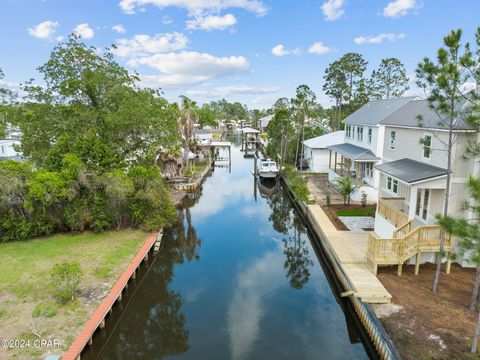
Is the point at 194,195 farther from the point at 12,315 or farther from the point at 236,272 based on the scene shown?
the point at 12,315

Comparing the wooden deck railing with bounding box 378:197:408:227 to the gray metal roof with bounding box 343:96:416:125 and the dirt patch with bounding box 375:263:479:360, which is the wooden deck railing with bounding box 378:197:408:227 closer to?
the dirt patch with bounding box 375:263:479:360

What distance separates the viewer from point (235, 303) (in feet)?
45.8

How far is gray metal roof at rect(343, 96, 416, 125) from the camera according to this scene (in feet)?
78.5

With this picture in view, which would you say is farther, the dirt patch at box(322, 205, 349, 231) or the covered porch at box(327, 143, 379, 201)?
the covered porch at box(327, 143, 379, 201)

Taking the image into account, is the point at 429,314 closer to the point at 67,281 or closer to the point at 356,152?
the point at 67,281

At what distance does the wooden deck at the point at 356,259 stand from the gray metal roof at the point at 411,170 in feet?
12.9

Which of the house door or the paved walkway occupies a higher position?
the house door

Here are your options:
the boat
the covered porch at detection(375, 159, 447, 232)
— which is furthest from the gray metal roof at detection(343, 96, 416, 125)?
the boat

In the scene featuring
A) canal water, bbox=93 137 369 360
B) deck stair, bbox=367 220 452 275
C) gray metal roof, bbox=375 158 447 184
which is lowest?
canal water, bbox=93 137 369 360

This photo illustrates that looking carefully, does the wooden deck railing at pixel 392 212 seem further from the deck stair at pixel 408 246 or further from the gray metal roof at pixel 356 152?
the gray metal roof at pixel 356 152

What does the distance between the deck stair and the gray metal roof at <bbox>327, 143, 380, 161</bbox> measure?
36.6ft

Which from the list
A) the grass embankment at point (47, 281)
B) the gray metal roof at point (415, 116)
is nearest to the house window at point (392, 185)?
the gray metal roof at point (415, 116)

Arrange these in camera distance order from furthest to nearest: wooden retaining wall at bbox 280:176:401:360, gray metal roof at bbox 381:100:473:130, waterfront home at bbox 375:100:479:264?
1. gray metal roof at bbox 381:100:473:130
2. waterfront home at bbox 375:100:479:264
3. wooden retaining wall at bbox 280:176:401:360

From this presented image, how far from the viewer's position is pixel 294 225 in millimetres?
24484
